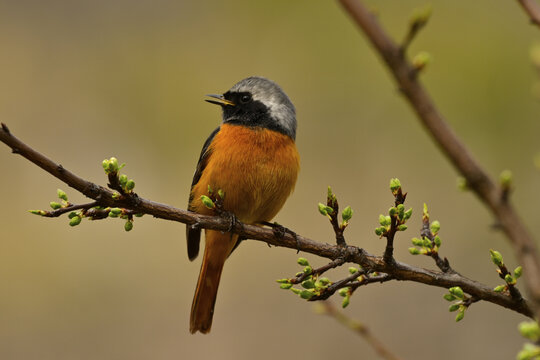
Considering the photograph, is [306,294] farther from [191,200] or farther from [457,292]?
[191,200]

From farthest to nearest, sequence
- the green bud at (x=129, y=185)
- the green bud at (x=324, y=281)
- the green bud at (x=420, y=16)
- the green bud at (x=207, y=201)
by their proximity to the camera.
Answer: the green bud at (x=207, y=201)
the green bud at (x=324, y=281)
the green bud at (x=129, y=185)
the green bud at (x=420, y=16)

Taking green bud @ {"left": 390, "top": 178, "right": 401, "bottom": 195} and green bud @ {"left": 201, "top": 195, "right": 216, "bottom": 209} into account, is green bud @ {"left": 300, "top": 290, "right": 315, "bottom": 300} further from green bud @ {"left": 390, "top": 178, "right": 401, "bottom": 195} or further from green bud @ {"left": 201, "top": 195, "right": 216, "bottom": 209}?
green bud @ {"left": 201, "top": 195, "right": 216, "bottom": 209}

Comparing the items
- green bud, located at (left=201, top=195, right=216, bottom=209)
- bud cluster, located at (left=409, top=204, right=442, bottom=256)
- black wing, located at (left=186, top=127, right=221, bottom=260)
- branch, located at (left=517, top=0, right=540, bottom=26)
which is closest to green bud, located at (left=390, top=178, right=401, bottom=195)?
bud cluster, located at (left=409, top=204, right=442, bottom=256)

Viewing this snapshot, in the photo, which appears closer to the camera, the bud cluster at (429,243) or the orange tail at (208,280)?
the bud cluster at (429,243)

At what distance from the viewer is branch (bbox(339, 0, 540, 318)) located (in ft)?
3.43

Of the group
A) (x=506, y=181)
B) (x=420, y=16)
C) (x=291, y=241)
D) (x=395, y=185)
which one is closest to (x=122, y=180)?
(x=291, y=241)

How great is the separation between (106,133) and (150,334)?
321cm

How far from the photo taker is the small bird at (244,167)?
15.0ft

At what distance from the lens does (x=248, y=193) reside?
4520mm

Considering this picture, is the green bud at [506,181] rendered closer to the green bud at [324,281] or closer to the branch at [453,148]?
the branch at [453,148]

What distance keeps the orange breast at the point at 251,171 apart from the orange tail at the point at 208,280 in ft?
1.42

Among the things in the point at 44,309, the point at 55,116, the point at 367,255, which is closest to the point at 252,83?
the point at 367,255

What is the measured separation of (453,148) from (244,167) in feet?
11.7

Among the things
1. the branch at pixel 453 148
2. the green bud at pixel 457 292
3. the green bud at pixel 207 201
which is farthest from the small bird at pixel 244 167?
the branch at pixel 453 148
